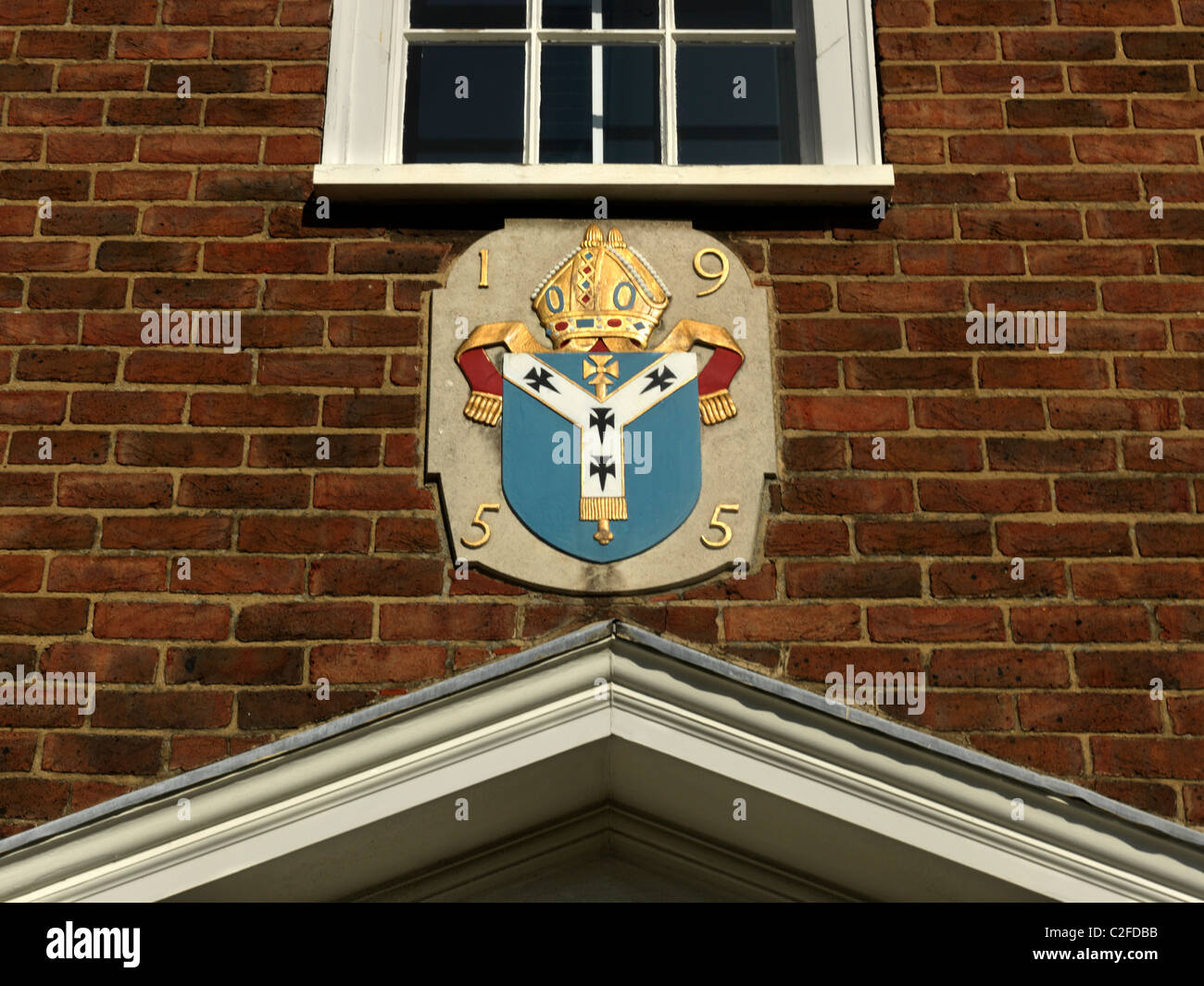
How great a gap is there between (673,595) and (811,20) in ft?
6.19

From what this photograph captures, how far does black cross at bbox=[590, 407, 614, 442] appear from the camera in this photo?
386cm

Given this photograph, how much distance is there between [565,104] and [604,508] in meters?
1.44

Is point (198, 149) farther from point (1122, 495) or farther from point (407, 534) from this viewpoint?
point (1122, 495)

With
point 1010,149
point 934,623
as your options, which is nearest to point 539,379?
point 934,623

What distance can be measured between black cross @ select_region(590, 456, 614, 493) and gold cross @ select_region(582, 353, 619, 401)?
167 mm

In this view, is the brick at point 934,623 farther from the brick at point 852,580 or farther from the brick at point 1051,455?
the brick at point 1051,455

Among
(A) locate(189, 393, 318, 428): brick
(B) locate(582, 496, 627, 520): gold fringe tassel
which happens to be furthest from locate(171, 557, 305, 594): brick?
(B) locate(582, 496, 627, 520): gold fringe tassel

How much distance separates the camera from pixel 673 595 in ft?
12.3

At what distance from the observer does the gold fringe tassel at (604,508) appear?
378 cm

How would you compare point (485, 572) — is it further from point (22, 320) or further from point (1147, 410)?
point (1147, 410)

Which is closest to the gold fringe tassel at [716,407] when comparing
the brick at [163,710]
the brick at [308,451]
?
the brick at [308,451]

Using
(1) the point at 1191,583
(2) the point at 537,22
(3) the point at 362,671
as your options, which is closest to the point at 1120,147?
(1) the point at 1191,583

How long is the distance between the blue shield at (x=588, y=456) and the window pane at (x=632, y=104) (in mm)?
893

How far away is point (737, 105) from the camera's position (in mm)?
4578
